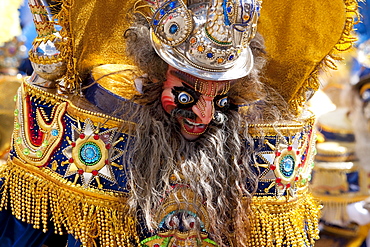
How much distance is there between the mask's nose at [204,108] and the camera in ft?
5.73

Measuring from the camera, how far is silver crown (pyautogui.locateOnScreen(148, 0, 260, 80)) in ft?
5.30

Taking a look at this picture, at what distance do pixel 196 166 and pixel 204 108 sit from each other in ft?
0.65

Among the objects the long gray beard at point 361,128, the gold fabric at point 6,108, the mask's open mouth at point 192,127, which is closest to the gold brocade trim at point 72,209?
the mask's open mouth at point 192,127

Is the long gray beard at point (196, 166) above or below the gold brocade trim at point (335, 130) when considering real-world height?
above

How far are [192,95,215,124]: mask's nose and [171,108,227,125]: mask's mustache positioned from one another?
21mm

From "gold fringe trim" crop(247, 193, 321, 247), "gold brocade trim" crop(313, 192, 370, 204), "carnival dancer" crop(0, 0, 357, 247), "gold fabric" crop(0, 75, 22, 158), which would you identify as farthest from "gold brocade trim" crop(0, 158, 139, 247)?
"gold brocade trim" crop(313, 192, 370, 204)

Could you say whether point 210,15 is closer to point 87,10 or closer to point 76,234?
point 87,10

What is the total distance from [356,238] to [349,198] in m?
0.30

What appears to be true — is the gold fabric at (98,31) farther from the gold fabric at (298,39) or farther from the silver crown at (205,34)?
the gold fabric at (298,39)

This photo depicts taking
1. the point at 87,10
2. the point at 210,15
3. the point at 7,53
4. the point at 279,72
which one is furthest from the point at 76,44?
the point at 7,53

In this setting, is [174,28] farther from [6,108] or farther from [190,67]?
[6,108]

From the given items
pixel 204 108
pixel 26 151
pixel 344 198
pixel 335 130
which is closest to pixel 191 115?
pixel 204 108

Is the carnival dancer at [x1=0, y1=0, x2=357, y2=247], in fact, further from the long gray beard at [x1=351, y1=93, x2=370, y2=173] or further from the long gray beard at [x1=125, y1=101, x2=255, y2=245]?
the long gray beard at [x1=351, y1=93, x2=370, y2=173]

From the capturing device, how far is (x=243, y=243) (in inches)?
72.6
